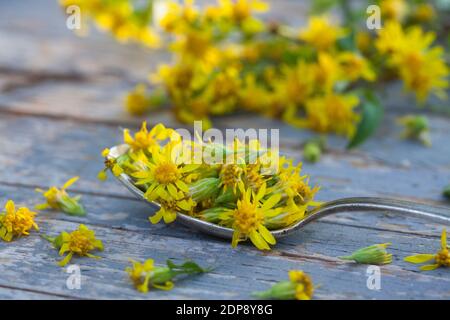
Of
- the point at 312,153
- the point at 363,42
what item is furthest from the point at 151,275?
the point at 363,42

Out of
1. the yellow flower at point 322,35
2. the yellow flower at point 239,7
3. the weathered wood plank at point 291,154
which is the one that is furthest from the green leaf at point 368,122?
the yellow flower at point 239,7

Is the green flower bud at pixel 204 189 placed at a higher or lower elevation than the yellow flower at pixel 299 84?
lower

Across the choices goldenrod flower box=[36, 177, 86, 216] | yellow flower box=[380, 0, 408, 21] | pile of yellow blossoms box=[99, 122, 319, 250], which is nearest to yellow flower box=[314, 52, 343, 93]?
yellow flower box=[380, 0, 408, 21]

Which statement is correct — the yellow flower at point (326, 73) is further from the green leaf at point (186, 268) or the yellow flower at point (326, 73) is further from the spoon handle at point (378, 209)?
the green leaf at point (186, 268)

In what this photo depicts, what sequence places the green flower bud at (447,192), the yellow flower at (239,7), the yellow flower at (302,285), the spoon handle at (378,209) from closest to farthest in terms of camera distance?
1. the yellow flower at (302,285)
2. the spoon handle at (378,209)
3. the green flower bud at (447,192)
4. the yellow flower at (239,7)

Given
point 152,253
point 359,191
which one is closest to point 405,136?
point 359,191

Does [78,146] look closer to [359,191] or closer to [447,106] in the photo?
[359,191]

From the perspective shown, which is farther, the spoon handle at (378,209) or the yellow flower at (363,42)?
the yellow flower at (363,42)

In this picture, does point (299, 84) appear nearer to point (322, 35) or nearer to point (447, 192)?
point (322, 35)
